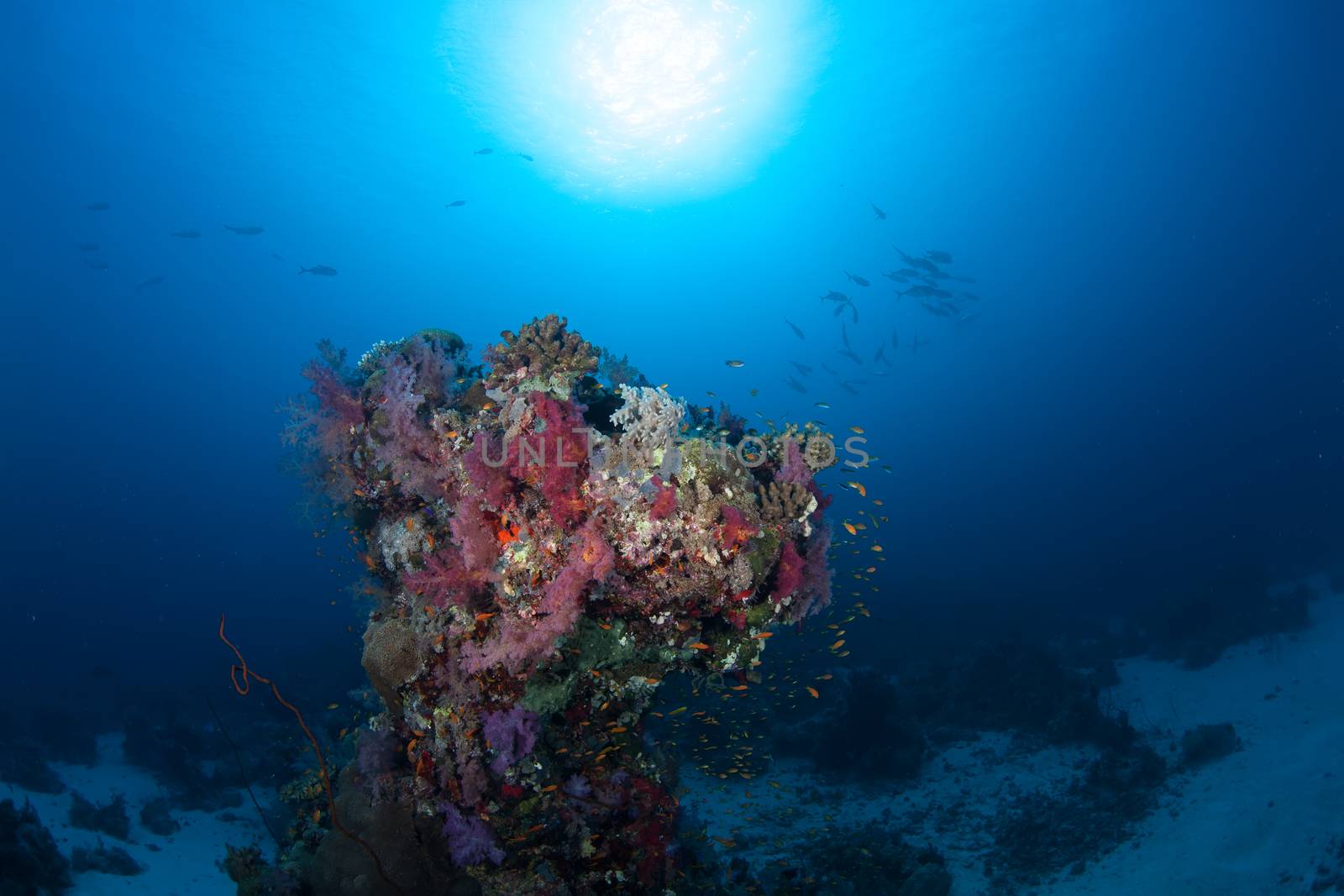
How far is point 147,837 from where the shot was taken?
1437cm

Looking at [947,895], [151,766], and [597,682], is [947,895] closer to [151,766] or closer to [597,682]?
[597,682]

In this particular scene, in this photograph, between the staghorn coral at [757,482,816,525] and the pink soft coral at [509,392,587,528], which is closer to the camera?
the pink soft coral at [509,392,587,528]

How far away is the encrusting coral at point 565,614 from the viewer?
201 inches

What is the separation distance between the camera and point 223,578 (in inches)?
2842

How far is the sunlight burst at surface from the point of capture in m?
28.9

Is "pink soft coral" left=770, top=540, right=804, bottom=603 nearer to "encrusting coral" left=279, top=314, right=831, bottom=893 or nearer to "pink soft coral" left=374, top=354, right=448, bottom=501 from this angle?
"encrusting coral" left=279, top=314, right=831, bottom=893

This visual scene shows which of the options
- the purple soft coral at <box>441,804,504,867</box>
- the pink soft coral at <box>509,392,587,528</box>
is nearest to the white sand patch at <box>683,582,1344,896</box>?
the purple soft coral at <box>441,804,504,867</box>

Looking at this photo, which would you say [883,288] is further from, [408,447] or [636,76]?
[408,447]

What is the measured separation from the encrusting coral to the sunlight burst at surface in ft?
101

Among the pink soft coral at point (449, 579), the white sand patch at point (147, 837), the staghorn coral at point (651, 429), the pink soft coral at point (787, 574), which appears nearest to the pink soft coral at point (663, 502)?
the staghorn coral at point (651, 429)

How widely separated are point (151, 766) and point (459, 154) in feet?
153

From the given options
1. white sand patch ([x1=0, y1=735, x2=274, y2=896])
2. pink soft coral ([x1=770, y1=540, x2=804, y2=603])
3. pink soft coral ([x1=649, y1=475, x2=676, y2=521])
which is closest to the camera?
pink soft coral ([x1=649, y1=475, x2=676, y2=521])

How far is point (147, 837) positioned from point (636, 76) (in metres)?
39.5

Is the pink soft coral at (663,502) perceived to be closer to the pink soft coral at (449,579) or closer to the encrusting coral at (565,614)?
the encrusting coral at (565,614)
